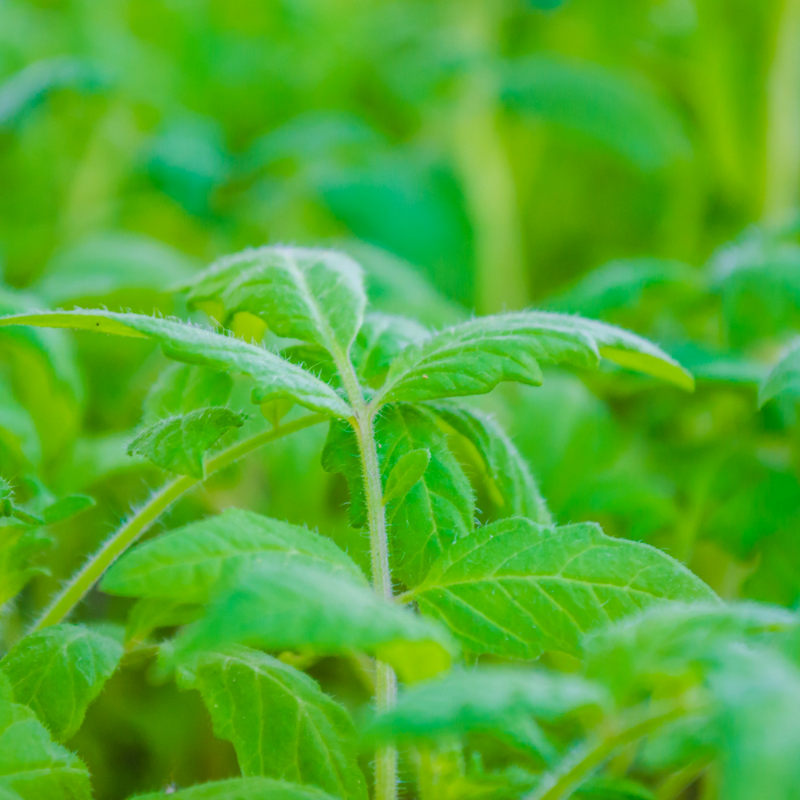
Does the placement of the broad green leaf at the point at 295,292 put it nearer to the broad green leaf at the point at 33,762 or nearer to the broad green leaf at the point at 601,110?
the broad green leaf at the point at 33,762

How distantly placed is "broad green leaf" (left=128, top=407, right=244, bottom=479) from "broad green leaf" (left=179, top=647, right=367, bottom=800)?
0.12 metres

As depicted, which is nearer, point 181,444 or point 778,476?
point 181,444

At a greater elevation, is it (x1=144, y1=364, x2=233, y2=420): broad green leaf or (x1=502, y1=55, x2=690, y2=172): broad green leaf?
(x1=502, y1=55, x2=690, y2=172): broad green leaf

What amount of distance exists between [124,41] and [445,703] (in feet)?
6.30

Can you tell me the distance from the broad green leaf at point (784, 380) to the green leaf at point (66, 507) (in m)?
0.46

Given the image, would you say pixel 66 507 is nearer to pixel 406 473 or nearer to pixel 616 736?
pixel 406 473

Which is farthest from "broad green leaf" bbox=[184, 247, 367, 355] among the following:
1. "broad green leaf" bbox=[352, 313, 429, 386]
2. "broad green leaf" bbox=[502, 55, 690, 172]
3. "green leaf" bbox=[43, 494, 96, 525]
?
"broad green leaf" bbox=[502, 55, 690, 172]

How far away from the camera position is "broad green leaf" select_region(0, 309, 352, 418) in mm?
476

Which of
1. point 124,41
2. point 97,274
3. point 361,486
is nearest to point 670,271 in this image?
point 361,486

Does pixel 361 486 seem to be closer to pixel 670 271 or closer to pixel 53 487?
pixel 53 487

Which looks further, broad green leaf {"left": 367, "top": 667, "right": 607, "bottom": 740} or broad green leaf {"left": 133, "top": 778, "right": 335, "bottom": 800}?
broad green leaf {"left": 133, "top": 778, "right": 335, "bottom": 800}

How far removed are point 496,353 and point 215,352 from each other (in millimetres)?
171

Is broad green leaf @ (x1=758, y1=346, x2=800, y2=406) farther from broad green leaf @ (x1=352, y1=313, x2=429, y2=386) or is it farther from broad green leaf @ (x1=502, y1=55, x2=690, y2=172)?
broad green leaf @ (x1=502, y1=55, x2=690, y2=172)

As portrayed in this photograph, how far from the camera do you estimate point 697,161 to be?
1.75m
